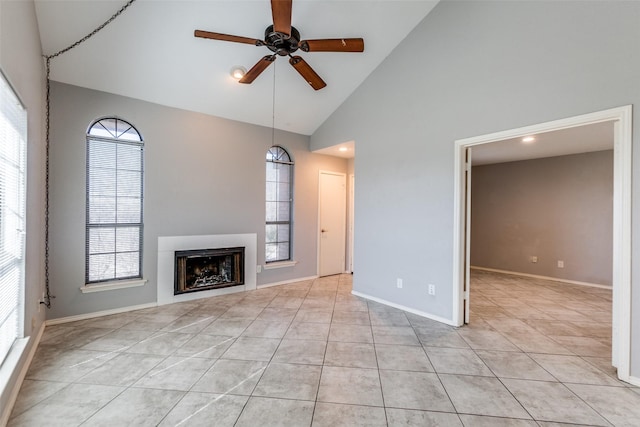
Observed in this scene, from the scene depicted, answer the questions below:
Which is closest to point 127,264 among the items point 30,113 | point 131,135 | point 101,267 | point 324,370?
point 101,267

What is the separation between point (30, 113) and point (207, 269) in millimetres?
2646

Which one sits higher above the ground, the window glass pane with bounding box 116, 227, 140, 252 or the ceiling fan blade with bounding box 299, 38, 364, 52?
the ceiling fan blade with bounding box 299, 38, 364, 52

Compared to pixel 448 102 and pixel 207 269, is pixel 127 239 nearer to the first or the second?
pixel 207 269

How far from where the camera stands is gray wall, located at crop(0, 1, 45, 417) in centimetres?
178

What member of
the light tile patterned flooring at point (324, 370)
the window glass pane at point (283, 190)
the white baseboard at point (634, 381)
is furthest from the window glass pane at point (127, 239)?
the white baseboard at point (634, 381)

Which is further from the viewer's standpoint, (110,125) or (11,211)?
(110,125)

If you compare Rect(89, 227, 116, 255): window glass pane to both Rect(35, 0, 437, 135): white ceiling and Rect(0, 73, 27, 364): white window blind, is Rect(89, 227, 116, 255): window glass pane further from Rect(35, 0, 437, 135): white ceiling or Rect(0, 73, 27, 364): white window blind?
Rect(35, 0, 437, 135): white ceiling

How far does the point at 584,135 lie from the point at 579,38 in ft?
7.75

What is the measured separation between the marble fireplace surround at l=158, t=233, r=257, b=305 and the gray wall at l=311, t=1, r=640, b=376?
1726mm

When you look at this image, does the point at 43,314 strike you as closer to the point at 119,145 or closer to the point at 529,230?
the point at 119,145

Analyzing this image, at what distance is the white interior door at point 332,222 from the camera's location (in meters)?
5.52

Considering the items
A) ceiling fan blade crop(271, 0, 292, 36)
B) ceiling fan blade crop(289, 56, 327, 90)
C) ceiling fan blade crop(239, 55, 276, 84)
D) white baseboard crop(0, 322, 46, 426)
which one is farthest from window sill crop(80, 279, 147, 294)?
ceiling fan blade crop(271, 0, 292, 36)

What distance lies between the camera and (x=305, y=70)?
2.85 meters

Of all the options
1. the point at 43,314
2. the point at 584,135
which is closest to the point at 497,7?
the point at 584,135
